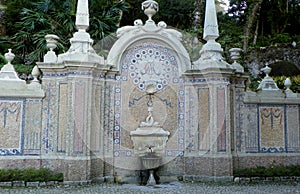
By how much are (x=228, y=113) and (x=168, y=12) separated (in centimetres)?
1262

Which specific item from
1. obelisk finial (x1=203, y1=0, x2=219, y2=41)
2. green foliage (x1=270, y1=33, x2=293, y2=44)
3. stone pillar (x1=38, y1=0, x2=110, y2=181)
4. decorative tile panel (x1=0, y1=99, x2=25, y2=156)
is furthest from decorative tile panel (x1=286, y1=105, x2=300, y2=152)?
green foliage (x1=270, y1=33, x2=293, y2=44)

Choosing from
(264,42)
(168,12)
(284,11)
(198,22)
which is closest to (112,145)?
(198,22)

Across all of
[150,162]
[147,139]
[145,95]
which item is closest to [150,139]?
[147,139]

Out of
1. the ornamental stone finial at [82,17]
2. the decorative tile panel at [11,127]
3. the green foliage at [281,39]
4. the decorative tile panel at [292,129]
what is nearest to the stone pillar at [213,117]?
the decorative tile panel at [292,129]

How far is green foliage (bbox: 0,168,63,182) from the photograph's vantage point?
8.26m

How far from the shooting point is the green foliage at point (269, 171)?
9438mm

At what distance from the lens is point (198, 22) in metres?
15.9

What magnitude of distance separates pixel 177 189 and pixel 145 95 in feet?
9.25

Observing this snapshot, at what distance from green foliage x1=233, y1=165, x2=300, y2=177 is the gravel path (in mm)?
630

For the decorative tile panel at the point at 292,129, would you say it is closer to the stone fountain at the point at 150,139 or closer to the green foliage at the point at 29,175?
the stone fountain at the point at 150,139

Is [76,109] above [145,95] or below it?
below

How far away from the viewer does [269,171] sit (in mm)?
9523

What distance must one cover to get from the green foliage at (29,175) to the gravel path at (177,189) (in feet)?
1.36

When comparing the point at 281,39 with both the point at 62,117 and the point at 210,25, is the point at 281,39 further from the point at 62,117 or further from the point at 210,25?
the point at 62,117
